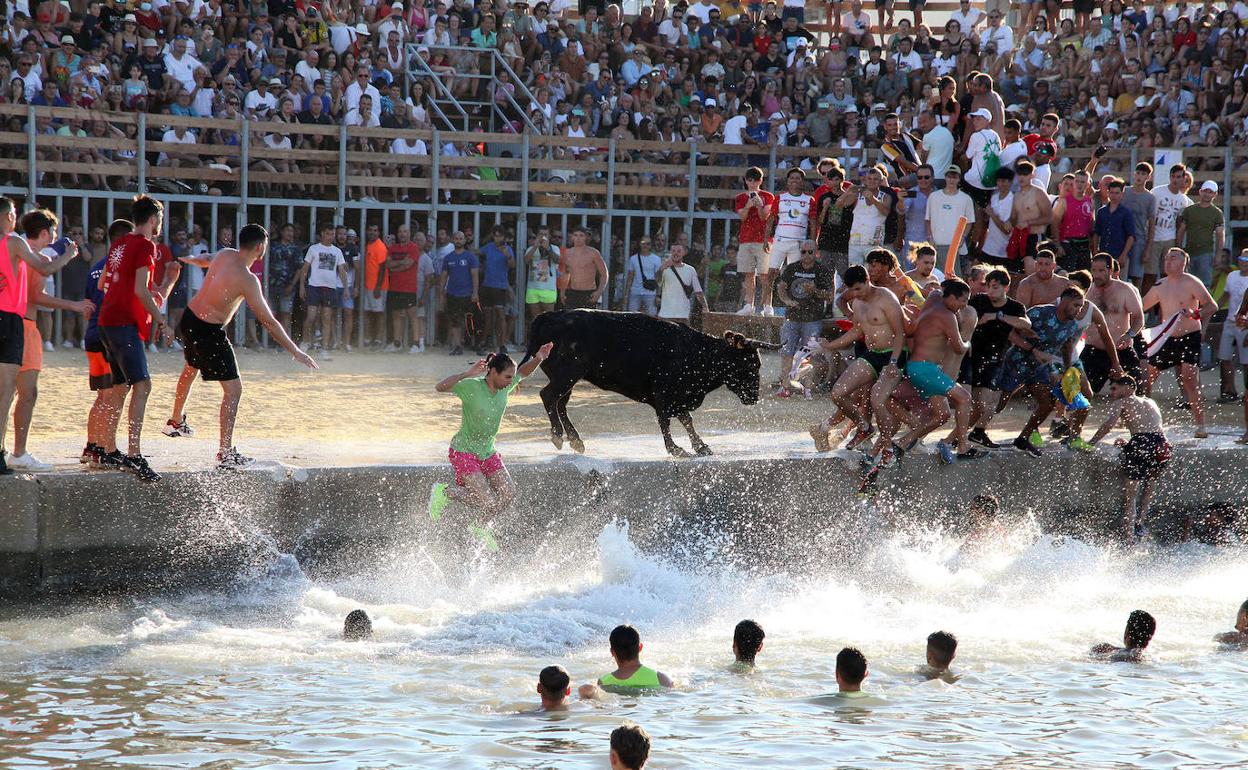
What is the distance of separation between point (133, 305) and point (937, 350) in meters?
5.99

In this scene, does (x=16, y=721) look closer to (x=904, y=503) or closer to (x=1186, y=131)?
(x=904, y=503)

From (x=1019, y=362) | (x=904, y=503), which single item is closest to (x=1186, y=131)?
(x=1019, y=362)

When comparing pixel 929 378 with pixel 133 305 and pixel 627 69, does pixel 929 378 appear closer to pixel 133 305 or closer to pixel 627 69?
pixel 133 305

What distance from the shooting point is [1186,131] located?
20250 mm

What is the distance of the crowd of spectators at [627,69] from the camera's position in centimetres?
1850

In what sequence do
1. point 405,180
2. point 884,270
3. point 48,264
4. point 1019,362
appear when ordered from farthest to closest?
1. point 405,180
2. point 1019,362
3. point 884,270
4. point 48,264

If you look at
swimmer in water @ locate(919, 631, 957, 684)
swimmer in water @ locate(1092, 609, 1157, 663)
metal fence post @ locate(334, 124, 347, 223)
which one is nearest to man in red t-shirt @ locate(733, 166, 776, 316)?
metal fence post @ locate(334, 124, 347, 223)

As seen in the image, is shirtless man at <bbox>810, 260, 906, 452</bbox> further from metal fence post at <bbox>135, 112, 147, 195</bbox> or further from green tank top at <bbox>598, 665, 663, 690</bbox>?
metal fence post at <bbox>135, 112, 147, 195</bbox>

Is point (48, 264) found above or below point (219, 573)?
above

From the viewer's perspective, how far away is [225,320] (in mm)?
10000

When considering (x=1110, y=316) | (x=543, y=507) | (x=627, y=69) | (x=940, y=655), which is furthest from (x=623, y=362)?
(x=627, y=69)

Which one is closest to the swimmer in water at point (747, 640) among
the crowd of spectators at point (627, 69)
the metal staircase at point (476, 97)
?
the crowd of spectators at point (627, 69)

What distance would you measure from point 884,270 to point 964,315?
2.55ft

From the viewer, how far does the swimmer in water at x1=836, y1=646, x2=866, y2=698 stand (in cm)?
814
